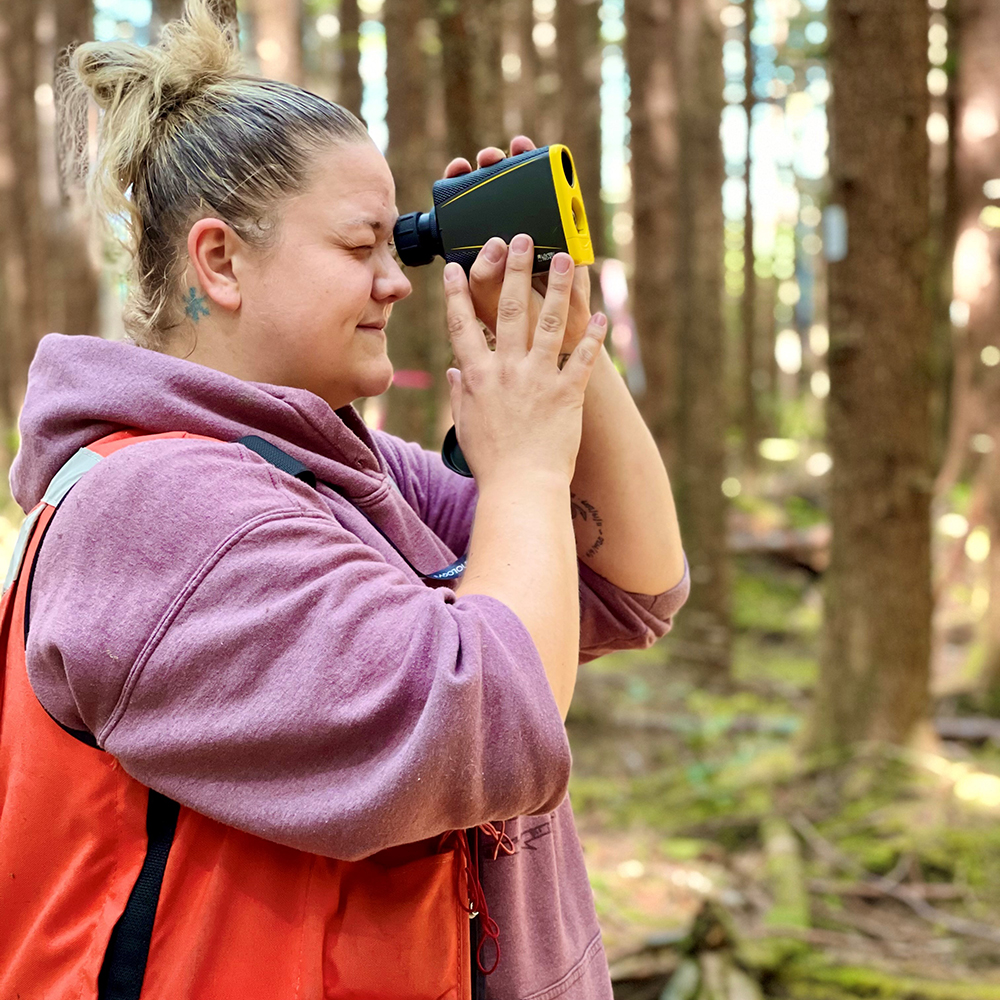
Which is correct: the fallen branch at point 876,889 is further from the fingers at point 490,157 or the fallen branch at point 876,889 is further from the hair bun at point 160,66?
the hair bun at point 160,66

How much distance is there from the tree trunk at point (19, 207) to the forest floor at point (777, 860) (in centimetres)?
924

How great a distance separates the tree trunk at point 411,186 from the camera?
21.5 feet

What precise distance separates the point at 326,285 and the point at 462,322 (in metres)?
0.18

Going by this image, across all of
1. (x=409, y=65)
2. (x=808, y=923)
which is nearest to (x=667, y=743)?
(x=808, y=923)

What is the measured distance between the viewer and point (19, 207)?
44.3ft

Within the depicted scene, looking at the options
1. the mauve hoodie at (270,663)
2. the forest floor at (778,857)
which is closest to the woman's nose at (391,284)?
the mauve hoodie at (270,663)

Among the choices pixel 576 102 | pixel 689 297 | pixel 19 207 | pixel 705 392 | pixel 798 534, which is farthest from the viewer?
pixel 19 207

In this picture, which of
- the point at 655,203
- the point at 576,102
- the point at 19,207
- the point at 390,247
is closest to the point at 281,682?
the point at 390,247

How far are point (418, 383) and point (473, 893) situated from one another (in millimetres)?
5310

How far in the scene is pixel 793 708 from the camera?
292 inches

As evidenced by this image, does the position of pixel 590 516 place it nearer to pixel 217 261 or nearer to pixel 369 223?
pixel 369 223

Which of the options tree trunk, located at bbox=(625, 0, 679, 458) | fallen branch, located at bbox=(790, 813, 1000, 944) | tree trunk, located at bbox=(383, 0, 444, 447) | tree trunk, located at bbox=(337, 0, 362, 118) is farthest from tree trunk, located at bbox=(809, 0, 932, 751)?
tree trunk, located at bbox=(337, 0, 362, 118)

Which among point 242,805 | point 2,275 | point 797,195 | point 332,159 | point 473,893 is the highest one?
point 797,195

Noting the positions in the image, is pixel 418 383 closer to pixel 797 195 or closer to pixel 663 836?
pixel 663 836
